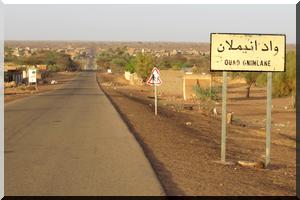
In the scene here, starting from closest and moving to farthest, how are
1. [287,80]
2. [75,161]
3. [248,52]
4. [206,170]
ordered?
[206,170] < [75,161] < [248,52] < [287,80]

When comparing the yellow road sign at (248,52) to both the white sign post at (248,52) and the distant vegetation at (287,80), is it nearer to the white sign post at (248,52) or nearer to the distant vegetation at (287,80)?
the white sign post at (248,52)

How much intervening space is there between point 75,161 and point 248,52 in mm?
4110

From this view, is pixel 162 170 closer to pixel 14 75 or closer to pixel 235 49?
pixel 235 49

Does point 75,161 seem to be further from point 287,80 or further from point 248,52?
point 287,80

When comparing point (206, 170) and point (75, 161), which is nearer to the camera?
point (206, 170)

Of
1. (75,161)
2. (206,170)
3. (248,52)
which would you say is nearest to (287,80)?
(248,52)

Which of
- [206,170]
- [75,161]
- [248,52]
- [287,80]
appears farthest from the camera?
[287,80]

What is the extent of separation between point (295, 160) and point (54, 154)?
7.08m

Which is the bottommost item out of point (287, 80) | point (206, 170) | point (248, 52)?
point (206, 170)

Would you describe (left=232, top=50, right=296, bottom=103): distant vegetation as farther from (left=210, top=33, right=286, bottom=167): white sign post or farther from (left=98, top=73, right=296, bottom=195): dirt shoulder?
(left=210, top=33, right=286, bottom=167): white sign post

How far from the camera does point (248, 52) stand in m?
12.8

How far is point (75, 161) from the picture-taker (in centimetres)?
1228

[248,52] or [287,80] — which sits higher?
[287,80]

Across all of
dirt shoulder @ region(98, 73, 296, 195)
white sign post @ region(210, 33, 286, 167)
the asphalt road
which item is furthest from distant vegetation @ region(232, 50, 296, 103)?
white sign post @ region(210, 33, 286, 167)
